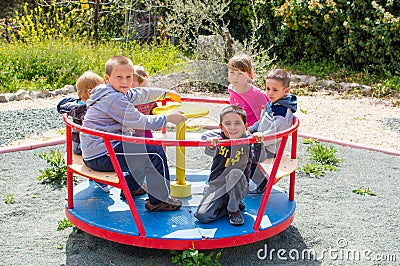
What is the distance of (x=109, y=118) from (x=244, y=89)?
3.82 feet

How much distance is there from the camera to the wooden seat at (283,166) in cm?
406

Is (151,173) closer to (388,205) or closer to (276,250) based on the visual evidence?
(276,250)

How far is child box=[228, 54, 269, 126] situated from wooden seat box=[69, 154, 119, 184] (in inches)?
49.3

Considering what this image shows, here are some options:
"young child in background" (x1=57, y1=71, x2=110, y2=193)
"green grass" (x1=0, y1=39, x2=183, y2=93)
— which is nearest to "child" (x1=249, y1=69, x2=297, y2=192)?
"young child in background" (x1=57, y1=71, x2=110, y2=193)

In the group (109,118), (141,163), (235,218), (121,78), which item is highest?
(121,78)

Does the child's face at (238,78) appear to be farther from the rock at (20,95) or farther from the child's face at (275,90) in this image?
the rock at (20,95)

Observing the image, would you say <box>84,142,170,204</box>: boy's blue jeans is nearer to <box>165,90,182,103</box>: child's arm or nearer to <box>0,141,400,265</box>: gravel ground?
<box>0,141,400,265</box>: gravel ground

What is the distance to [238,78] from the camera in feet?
14.8

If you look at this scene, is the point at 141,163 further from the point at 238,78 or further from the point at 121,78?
the point at 238,78

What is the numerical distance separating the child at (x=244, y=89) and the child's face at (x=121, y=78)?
893mm

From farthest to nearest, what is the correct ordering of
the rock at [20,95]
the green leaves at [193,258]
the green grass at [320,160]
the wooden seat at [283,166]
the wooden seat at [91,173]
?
the rock at [20,95], the green grass at [320,160], the wooden seat at [283,166], the wooden seat at [91,173], the green leaves at [193,258]

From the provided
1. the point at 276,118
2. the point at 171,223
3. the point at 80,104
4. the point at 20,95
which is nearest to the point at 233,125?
the point at 276,118

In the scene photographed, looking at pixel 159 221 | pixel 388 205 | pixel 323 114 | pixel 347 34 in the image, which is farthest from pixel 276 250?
pixel 347 34

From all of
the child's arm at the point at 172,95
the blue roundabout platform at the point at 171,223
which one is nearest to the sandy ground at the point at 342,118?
the child's arm at the point at 172,95
